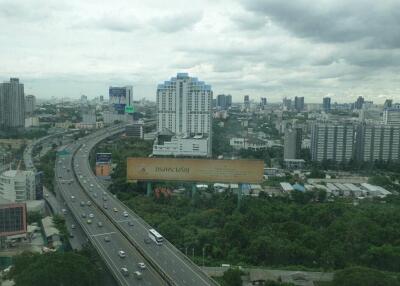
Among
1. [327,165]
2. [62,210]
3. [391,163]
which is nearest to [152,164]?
[62,210]

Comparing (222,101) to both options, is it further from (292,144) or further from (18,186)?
(18,186)

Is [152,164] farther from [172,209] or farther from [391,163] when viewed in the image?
[391,163]

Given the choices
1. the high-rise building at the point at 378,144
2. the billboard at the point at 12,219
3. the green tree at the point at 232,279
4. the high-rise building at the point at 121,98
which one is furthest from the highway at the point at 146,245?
the high-rise building at the point at 121,98

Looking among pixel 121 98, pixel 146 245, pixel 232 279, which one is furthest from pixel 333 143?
pixel 121 98

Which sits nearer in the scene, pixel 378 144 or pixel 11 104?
pixel 378 144

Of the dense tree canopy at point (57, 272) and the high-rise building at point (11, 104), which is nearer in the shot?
the dense tree canopy at point (57, 272)

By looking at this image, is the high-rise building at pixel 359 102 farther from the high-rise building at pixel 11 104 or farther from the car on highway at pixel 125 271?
the car on highway at pixel 125 271

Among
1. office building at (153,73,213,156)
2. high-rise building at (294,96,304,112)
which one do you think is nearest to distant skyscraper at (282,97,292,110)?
high-rise building at (294,96,304,112)

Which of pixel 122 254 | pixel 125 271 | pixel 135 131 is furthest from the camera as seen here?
pixel 135 131
